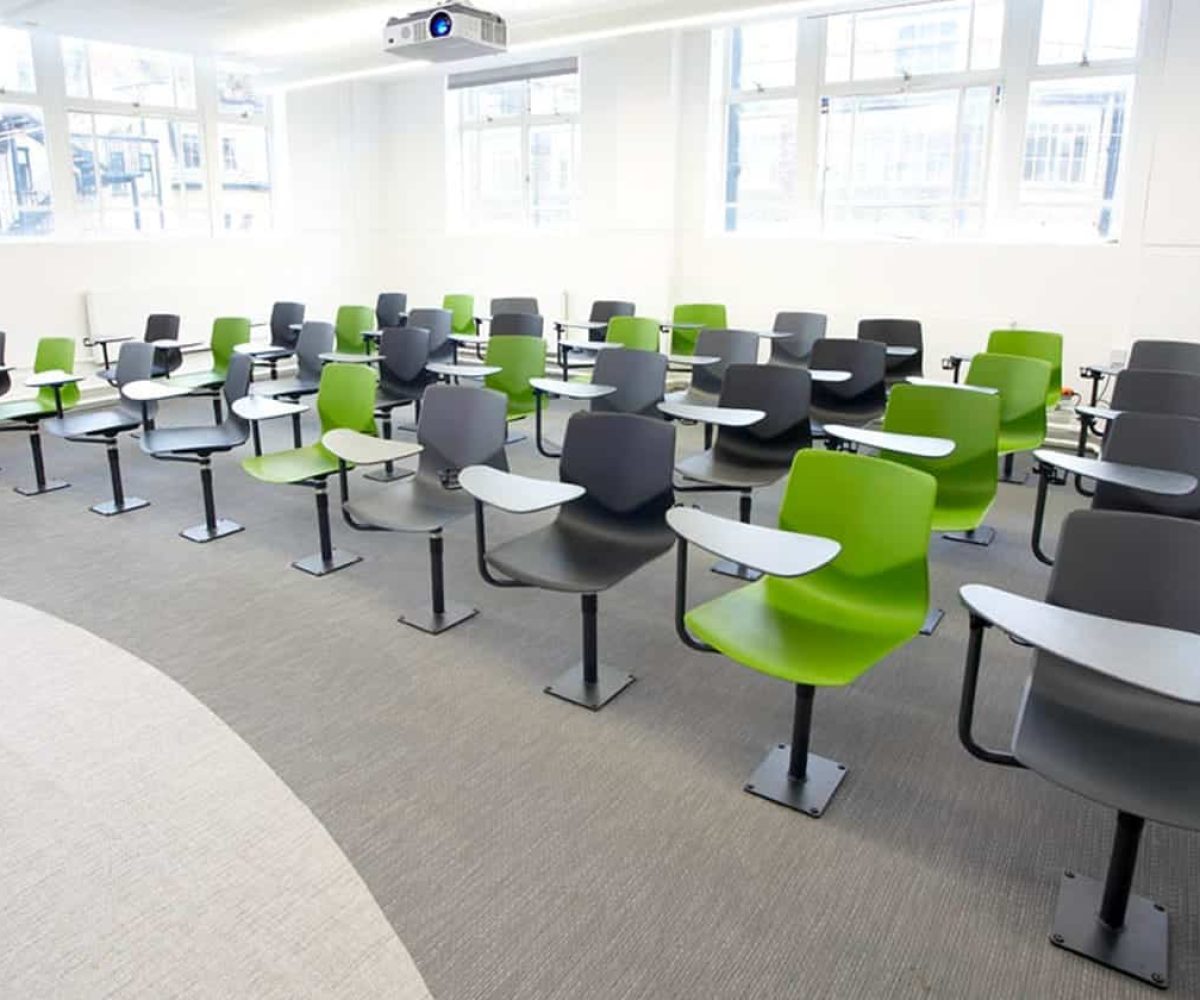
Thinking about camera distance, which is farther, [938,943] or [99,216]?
[99,216]

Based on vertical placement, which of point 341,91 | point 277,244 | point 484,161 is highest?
point 341,91

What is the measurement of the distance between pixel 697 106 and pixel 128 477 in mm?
5616

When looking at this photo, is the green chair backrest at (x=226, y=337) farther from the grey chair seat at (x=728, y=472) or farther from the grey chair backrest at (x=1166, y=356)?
the grey chair backrest at (x=1166, y=356)

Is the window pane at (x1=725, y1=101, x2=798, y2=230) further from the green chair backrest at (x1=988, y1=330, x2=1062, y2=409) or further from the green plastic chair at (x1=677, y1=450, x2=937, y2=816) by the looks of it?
the green plastic chair at (x1=677, y1=450, x2=937, y2=816)

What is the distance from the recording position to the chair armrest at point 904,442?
3.16 meters

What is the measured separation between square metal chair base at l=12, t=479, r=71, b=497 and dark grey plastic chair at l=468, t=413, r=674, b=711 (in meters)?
3.64

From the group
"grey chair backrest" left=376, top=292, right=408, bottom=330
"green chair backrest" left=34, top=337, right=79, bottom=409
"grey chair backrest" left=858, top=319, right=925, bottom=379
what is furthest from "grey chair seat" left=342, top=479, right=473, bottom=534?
"grey chair backrest" left=376, top=292, right=408, bottom=330

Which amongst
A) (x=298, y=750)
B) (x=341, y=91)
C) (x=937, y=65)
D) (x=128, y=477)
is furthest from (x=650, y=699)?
(x=341, y=91)

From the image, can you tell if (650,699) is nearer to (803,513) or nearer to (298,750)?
(803,513)

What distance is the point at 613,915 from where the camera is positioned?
6.91 feet

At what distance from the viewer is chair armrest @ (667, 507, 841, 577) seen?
216cm

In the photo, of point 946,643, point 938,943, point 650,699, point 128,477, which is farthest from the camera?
point 128,477

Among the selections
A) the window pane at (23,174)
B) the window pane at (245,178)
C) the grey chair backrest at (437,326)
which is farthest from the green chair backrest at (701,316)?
the window pane at (23,174)

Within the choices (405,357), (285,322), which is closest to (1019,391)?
(405,357)
